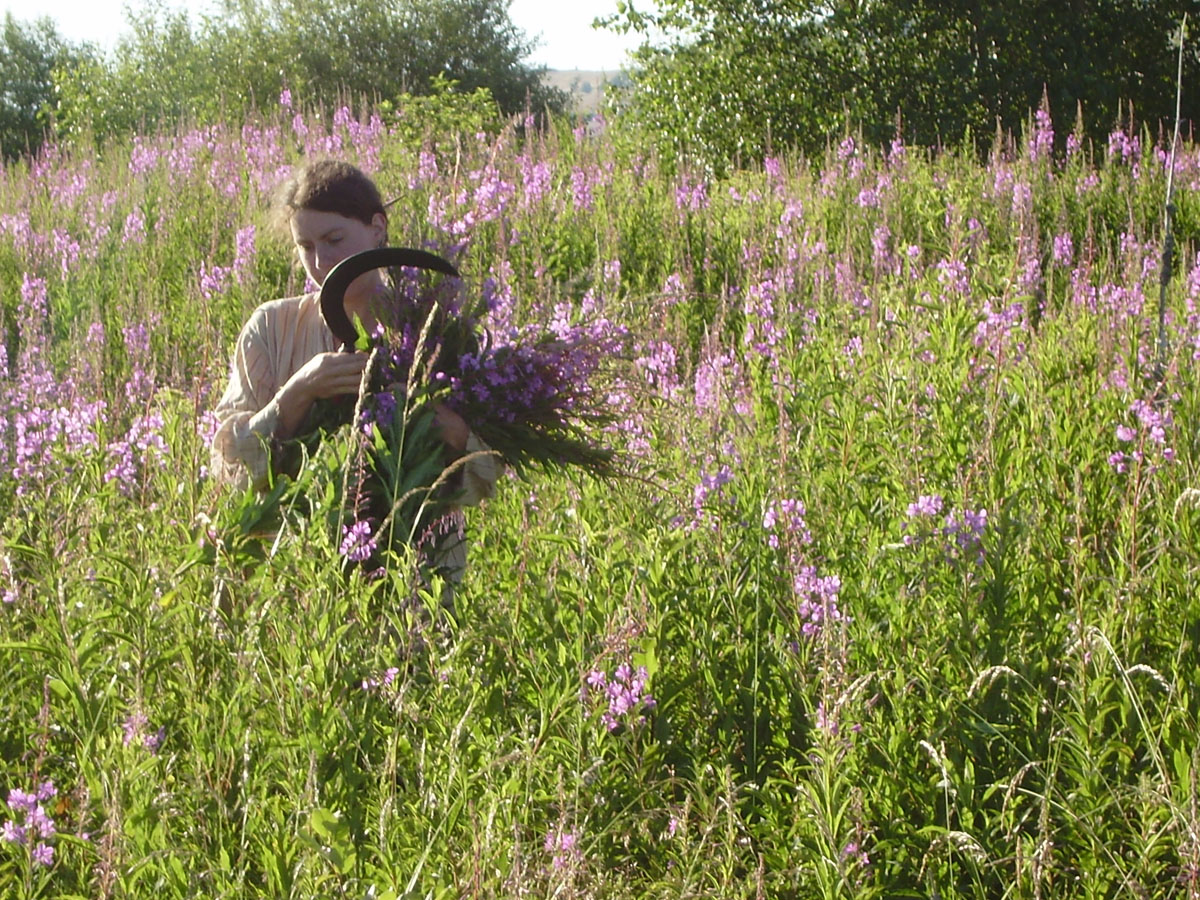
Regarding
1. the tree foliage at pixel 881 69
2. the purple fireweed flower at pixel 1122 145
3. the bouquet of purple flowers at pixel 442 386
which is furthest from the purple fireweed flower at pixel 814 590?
the tree foliage at pixel 881 69

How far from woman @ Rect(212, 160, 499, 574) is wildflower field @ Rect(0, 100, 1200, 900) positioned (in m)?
0.17

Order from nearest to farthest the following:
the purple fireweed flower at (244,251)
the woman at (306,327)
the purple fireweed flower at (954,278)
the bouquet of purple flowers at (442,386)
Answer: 1. the bouquet of purple flowers at (442,386)
2. the woman at (306,327)
3. the purple fireweed flower at (954,278)
4. the purple fireweed flower at (244,251)

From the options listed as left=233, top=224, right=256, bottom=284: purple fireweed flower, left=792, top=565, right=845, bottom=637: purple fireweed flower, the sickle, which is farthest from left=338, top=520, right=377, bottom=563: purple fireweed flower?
left=233, top=224, right=256, bottom=284: purple fireweed flower

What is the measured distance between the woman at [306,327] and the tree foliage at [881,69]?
10.4 meters

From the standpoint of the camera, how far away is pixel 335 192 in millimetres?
3254

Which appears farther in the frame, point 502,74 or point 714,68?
point 502,74

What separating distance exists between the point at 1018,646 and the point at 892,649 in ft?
0.93

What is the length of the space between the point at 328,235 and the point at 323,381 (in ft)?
2.16

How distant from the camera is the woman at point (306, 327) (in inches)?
117

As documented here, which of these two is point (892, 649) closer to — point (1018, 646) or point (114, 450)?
point (1018, 646)

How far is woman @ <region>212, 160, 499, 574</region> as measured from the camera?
2977mm

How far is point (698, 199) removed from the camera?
8.19 metres

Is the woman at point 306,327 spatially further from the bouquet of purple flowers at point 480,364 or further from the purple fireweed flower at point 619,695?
the purple fireweed flower at point 619,695

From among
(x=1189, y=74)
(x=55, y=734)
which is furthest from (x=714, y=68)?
(x=55, y=734)
